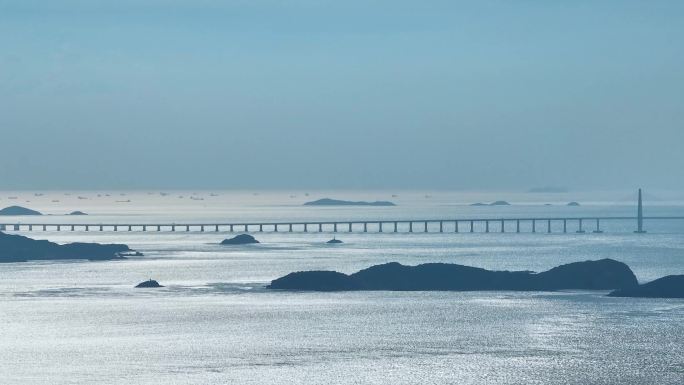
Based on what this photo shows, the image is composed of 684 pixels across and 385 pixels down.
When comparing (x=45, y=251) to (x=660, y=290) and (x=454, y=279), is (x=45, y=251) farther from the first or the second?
(x=660, y=290)

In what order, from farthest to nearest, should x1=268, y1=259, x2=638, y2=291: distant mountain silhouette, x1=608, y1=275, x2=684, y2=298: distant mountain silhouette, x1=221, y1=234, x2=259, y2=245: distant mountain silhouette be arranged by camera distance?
x1=221, y1=234, x2=259, y2=245: distant mountain silhouette < x1=268, y1=259, x2=638, y2=291: distant mountain silhouette < x1=608, y1=275, x2=684, y2=298: distant mountain silhouette

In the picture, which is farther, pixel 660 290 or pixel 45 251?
pixel 45 251

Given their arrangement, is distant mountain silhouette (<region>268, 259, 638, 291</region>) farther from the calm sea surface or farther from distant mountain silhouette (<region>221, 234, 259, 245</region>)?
distant mountain silhouette (<region>221, 234, 259, 245</region>)

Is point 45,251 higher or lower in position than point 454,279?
higher

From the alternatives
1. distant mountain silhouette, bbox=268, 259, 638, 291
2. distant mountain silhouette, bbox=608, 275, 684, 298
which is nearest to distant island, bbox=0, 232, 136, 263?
distant mountain silhouette, bbox=268, 259, 638, 291

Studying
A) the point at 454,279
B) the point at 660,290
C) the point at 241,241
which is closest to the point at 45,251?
the point at 241,241

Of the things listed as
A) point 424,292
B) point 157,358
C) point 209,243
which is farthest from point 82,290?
point 209,243

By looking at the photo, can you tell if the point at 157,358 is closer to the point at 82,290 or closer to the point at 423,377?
the point at 423,377
